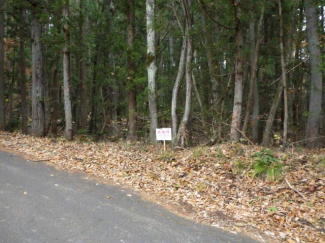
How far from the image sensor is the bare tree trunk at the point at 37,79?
12859 mm

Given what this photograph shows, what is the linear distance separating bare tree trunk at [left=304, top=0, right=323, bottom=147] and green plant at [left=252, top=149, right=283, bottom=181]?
5208 mm

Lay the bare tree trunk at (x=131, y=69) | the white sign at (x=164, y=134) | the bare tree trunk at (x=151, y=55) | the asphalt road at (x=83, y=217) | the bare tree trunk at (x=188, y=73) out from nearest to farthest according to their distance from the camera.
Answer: the asphalt road at (x=83, y=217) < the white sign at (x=164, y=134) < the bare tree trunk at (x=188, y=73) < the bare tree trunk at (x=151, y=55) < the bare tree trunk at (x=131, y=69)

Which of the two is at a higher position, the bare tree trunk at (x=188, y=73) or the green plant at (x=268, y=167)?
the bare tree trunk at (x=188, y=73)

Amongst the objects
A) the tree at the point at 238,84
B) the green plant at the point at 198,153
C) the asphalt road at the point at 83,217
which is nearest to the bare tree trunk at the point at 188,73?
the green plant at the point at 198,153

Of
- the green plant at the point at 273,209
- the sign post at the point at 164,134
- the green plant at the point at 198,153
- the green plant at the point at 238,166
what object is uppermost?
the sign post at the point at 164,134

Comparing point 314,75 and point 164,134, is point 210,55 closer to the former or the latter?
point 314,75

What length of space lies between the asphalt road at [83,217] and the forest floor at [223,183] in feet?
1.77

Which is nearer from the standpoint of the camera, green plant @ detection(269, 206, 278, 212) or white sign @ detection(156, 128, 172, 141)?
green plant @ detection(269, 206, 278, 212)

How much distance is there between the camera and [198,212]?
5.67m

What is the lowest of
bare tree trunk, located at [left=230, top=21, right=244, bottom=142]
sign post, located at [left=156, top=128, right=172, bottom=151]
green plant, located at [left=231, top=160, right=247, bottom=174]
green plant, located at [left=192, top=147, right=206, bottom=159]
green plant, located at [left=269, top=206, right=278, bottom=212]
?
green plant, located at [left=269, top=206, right=278, bottom=212]

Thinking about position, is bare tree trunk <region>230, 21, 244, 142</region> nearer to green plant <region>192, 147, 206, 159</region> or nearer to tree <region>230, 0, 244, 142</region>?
tree <region>230, 0, 244, 142</region>

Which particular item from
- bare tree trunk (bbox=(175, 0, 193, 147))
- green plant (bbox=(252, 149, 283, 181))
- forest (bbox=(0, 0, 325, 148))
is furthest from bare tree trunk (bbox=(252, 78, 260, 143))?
green plant (bbox=(252, 149, 283, 181))

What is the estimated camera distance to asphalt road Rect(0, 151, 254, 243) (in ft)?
14.5

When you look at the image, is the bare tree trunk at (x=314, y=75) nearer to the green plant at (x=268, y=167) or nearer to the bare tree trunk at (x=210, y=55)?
the bare tree trunk at (x=210, y=55)
